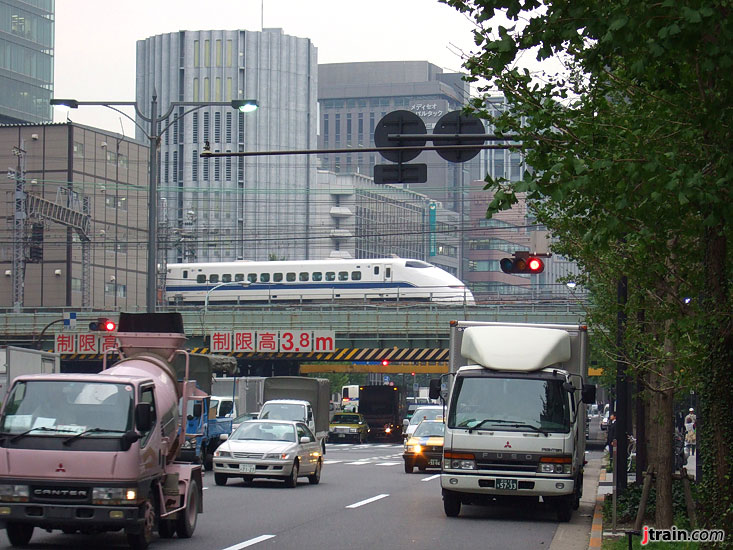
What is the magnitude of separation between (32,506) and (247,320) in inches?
1920

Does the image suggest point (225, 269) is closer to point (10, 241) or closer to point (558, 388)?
point (10, 241)

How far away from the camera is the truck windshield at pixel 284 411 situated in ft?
116

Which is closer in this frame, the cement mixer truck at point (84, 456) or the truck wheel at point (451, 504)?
the cement mixer truck at point (84, 456)

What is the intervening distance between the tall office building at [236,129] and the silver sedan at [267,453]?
123m

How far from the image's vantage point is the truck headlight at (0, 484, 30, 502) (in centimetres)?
1338

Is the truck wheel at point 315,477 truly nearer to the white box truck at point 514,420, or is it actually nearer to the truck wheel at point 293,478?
the truck wheel at point 293,478

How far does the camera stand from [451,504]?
65.2 feet

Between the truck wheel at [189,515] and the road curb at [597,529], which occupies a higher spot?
the truck wheel at [189,515]

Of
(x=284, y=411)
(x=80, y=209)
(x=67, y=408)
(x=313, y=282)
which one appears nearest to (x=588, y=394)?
(x=67, y=408)

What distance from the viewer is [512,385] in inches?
764

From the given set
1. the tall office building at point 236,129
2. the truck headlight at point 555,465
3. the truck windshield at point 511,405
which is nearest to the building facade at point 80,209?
the tall office building at point 236,129

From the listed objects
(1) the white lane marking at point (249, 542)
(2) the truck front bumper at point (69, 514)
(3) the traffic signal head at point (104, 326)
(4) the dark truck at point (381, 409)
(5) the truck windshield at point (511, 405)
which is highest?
(3) the traffic signal head at point (104, 326)

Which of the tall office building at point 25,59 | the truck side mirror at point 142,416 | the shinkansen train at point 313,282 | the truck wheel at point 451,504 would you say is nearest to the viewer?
the truck side mirror at point 142,416

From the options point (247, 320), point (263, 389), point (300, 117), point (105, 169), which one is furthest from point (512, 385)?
point (300, 117)
